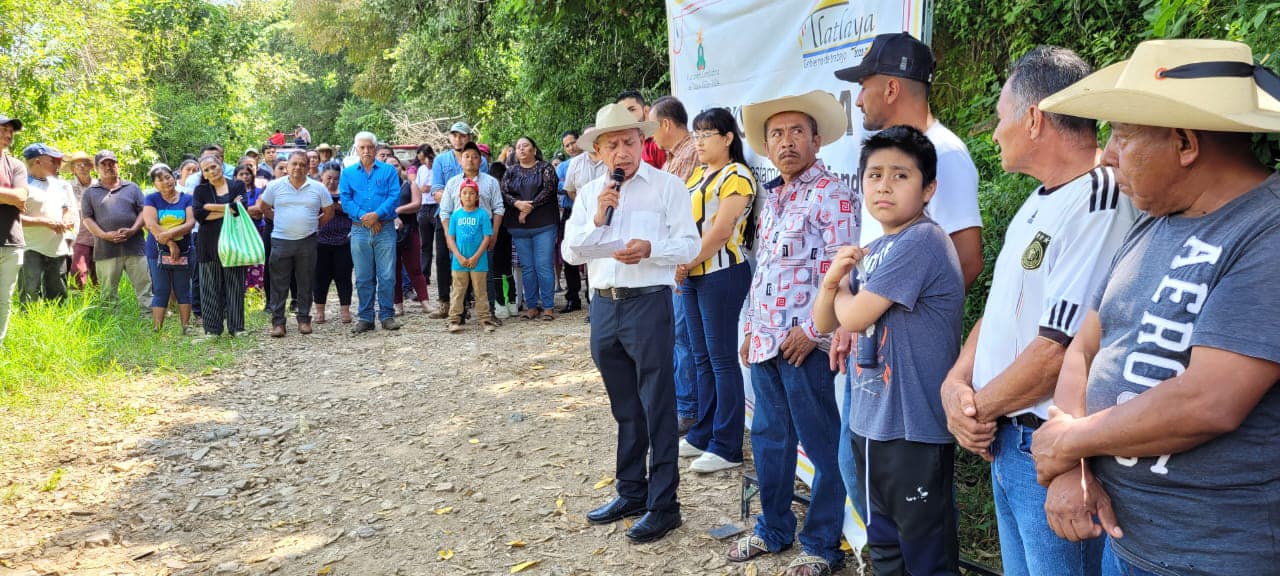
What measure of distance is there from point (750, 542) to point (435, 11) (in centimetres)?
1271

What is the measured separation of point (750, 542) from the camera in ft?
12.7

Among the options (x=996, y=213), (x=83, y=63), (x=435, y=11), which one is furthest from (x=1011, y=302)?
(x=83, y=63)

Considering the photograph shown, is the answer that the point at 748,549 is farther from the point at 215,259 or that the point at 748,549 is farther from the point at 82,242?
the point at 82,242

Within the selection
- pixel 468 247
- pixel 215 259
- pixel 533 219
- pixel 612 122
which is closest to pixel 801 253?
pixel 612 122

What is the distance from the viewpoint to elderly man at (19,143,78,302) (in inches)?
339

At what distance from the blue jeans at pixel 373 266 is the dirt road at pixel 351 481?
1.68 metres

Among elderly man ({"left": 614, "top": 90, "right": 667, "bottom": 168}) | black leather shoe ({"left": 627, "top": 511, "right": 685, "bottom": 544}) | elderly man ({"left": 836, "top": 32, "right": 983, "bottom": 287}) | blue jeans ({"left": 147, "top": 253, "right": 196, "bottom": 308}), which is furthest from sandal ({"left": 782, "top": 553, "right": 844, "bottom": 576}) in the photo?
blue jeans ({"left": 147, "top": 253, "right": 196, "bottom": 308})

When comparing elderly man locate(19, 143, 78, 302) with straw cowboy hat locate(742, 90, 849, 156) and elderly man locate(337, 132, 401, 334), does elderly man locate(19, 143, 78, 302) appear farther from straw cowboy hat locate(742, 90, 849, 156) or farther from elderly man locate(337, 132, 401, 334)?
straw cowboy hat locate(742, 90, 849, 156)

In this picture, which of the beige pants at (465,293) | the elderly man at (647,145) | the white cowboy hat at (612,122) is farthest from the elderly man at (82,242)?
the white cowboy hat at (612,122)

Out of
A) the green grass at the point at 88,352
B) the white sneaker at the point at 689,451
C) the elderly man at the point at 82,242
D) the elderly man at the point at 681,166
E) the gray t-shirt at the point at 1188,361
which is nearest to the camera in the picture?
the gray t-shirt at the point at 1188,361

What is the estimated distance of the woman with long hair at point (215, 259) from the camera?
349 inches

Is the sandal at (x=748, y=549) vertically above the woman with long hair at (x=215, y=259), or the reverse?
the woman with long hair at (x=215, y=259)

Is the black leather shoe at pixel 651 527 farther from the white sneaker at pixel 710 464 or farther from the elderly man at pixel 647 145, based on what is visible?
the elderly man at pixel 647 145

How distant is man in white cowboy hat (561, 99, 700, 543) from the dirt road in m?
0.43
